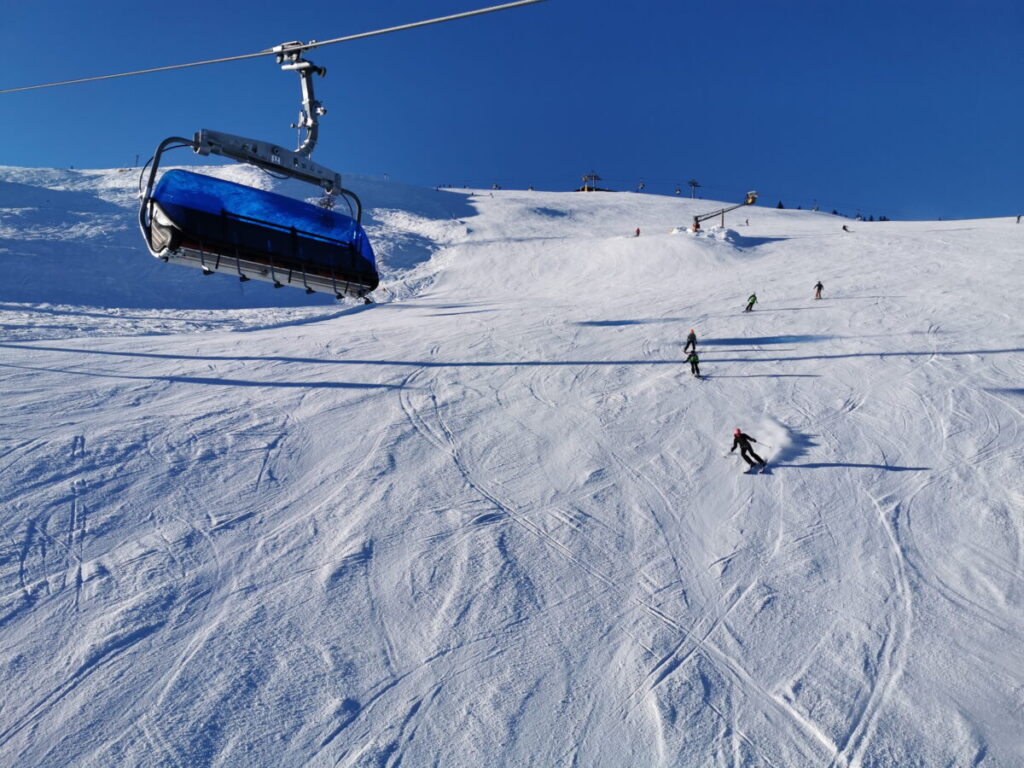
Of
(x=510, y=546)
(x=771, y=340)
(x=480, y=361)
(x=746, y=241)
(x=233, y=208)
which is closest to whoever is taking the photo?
(x=233, y=208)

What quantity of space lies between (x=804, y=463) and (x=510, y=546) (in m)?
6.27

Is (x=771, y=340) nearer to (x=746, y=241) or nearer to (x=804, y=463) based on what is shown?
(x=804, y=463)

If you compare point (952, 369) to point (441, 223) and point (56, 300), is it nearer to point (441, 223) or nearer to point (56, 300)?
point (56, 300)

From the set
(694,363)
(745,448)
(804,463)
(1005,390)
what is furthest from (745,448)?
(1005,390)

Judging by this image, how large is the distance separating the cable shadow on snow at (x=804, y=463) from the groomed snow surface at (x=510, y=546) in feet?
0.28

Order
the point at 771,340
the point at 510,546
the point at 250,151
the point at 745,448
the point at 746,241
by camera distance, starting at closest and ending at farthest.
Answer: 1. the point at 250,151
2. the point at 510,546
3. the point at 745,448
4. the point at 771,340
5. the point at 746,241

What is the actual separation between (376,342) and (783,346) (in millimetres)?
12365

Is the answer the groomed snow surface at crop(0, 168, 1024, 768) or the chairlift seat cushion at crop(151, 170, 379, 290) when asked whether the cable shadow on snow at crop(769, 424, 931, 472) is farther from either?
the chairlift seat cushion at crop(151, 170, 379, 290)

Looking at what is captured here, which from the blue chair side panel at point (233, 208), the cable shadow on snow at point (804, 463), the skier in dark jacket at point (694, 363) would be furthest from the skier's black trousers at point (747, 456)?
the blue chair side panel at point (233, 208)

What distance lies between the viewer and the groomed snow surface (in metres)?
6.39

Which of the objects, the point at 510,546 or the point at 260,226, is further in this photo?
the point at 510,546

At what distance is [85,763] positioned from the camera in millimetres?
5730

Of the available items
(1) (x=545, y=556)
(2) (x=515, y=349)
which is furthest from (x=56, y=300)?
(1) (x=545, y=556)

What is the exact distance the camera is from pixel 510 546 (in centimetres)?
902
